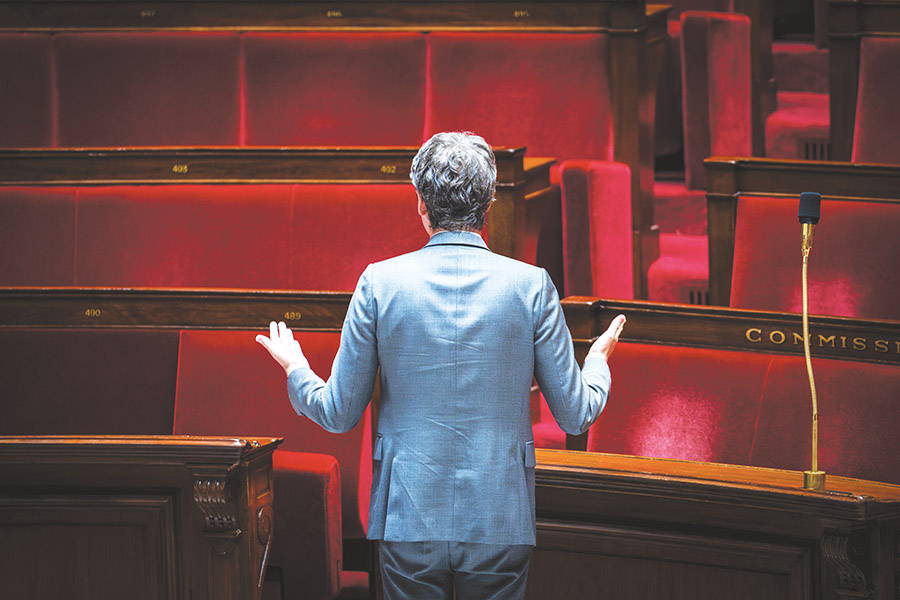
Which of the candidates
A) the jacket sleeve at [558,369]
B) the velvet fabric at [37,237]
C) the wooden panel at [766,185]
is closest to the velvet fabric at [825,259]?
the wooden panel at [766,185]

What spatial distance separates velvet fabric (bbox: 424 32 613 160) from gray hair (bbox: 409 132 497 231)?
1.72 feet

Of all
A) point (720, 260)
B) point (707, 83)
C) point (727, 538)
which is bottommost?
point (727, 538)

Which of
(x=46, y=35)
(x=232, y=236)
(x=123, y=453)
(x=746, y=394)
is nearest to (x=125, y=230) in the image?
(x=232, y=236)

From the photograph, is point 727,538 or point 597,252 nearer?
point 727,538

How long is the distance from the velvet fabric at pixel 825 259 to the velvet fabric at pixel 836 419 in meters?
0.10

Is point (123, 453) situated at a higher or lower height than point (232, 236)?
lower

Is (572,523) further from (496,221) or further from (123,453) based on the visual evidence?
(496,221)

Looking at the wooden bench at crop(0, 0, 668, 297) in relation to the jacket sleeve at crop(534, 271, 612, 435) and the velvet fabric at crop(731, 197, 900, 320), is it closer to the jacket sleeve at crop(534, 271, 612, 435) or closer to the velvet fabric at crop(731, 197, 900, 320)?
the velvet fabric at crop(731, 197, 900, 320)

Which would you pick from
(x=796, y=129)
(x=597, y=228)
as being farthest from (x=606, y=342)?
(x=796, y=129)

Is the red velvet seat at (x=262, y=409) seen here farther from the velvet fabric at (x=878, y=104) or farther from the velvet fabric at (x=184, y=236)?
the velvet fabric at (x=878, y=104)

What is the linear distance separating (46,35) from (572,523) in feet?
2.16

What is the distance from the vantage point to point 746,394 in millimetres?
564

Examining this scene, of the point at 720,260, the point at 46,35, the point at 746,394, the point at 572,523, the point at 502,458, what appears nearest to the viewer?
the point at 502,458

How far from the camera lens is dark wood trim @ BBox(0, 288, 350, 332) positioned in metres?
Result: 0.64
